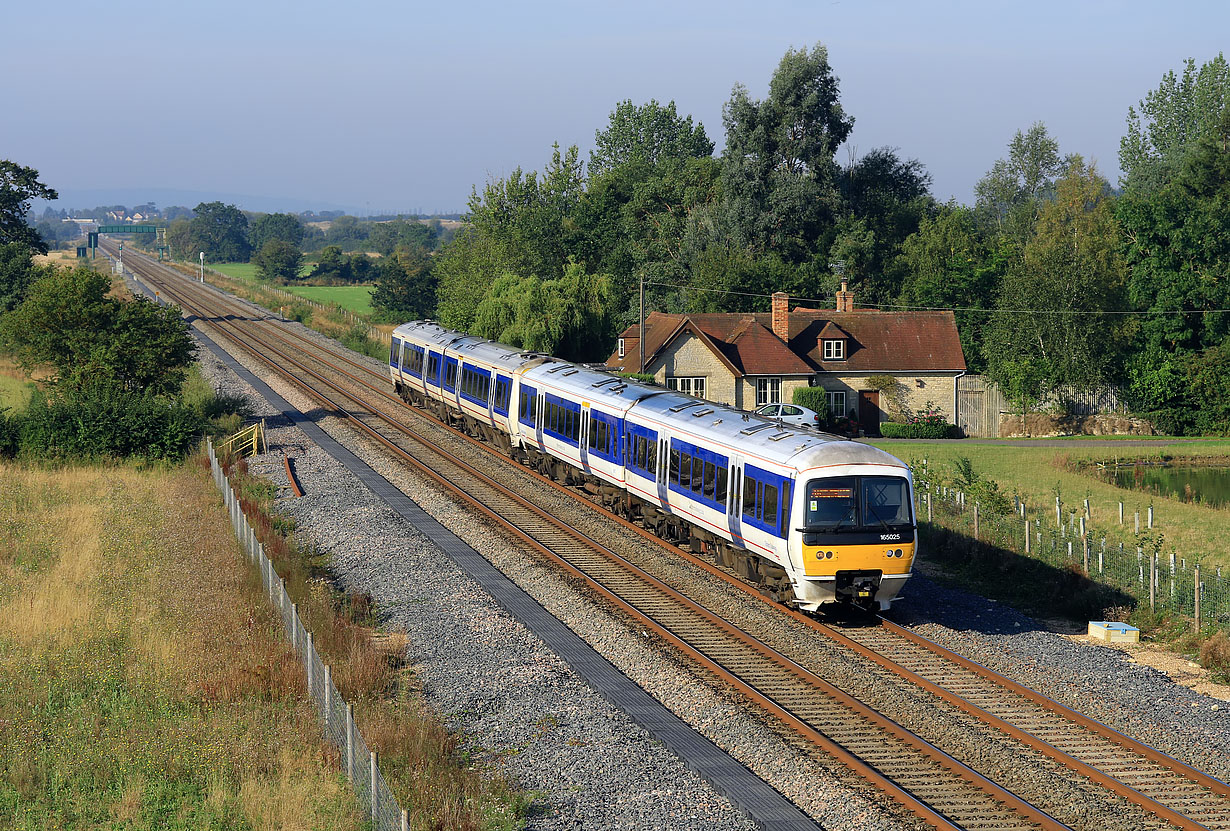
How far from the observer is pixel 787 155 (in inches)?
3002

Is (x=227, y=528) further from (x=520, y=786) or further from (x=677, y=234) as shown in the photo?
(x=677, y=234)

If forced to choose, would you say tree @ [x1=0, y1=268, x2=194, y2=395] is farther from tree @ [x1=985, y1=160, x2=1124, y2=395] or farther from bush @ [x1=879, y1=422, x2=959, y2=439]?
tree @ [x1=985, y1=160, x2=1124, y2=395]

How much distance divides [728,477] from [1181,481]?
2845 cm

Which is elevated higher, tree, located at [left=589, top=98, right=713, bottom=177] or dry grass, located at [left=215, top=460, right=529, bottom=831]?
tree, located at [left=589, top=98, right=713, bottom=177]

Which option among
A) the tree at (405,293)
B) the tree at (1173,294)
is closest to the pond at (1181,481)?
the tree at (1173,294)

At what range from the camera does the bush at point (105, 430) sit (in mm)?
36750

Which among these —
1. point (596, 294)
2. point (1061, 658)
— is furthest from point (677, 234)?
point (1061, 658)

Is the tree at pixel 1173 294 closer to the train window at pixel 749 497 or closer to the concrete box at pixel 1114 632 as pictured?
the concrete box at pixel 1114 632

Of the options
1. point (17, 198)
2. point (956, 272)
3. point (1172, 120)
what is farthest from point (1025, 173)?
point (17, 198)

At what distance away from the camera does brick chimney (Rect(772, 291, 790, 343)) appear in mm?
54188

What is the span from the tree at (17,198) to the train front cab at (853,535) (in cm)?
7298

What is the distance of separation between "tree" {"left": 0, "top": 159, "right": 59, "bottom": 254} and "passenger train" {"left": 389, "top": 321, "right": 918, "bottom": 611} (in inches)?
2259

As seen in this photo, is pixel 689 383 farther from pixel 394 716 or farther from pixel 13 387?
pixel 394 716

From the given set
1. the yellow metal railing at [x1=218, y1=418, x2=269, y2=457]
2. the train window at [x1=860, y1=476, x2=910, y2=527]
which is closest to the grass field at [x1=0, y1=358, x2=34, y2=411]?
the yellow metal railing at [x1=218, y1=418, x2=269, y2=457]
